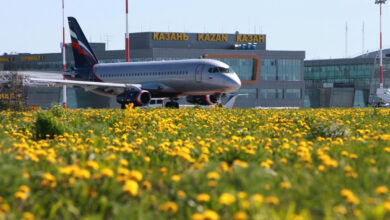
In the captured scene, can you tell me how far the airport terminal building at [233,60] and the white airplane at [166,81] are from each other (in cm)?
3217

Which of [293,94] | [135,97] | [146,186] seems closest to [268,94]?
[293,94]

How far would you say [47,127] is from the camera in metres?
12.9

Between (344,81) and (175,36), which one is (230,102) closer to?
(175,36)

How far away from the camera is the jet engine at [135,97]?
4103 centimetres

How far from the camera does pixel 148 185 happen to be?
522 centimetres

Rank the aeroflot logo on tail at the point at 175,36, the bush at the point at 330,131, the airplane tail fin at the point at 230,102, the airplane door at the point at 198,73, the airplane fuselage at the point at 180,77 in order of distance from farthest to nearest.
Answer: the aeroflot logo on tail at the point at 175,36, the airplane tail fin at the point at 230,102, the airplane door at the point at 198,73, the airplane fuselage at the point at 180,77, the bush at the point at 330,131

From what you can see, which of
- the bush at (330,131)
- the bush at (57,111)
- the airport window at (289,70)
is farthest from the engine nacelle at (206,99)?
the airport window at (289,70)

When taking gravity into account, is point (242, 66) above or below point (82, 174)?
above

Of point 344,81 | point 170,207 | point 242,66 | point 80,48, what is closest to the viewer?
point 170,207

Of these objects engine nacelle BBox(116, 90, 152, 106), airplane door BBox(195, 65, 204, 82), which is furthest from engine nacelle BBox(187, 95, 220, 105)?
engine nacelle BBox(116, 90, 152, 106)

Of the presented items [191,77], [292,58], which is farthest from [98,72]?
[292,58]

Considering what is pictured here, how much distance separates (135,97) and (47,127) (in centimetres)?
2812

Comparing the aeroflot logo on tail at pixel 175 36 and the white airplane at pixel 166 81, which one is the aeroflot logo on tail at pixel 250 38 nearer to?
the aeroflot logo on tail at pixel 175 36

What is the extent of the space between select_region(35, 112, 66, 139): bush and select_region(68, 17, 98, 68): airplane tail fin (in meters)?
38.3
